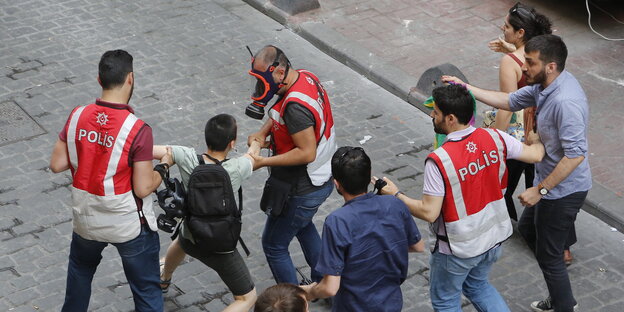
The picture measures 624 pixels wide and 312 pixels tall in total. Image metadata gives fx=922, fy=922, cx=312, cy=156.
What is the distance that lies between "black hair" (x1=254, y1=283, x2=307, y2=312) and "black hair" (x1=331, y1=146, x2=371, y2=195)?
866 mm

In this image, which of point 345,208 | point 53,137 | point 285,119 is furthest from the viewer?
point 53,137

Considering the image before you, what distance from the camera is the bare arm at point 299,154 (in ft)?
19.3

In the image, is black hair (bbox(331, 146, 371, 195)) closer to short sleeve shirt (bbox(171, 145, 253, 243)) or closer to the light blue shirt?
short sleeve shirt (bbox(171, 145, 253, 243))

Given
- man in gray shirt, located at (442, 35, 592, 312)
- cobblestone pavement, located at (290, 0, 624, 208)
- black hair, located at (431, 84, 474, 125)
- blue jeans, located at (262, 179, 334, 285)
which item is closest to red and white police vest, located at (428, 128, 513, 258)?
black hair, located at (431, 84, 474, 125)

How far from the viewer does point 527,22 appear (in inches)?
266

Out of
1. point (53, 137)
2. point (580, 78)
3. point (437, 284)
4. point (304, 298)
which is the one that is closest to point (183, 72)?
point (53, 137)

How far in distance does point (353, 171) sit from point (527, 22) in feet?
8.12

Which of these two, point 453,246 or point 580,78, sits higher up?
point 453,246

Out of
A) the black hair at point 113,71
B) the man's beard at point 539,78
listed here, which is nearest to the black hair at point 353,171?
the black hair at point 113,71

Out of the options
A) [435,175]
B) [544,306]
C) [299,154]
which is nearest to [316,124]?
[299,154]

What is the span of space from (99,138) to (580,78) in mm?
6303

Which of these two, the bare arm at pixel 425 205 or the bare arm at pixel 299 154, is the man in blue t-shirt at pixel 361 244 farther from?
the bare arm at pixel 299 154

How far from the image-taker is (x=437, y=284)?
571cm

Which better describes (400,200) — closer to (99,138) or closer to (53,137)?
(99,138)
